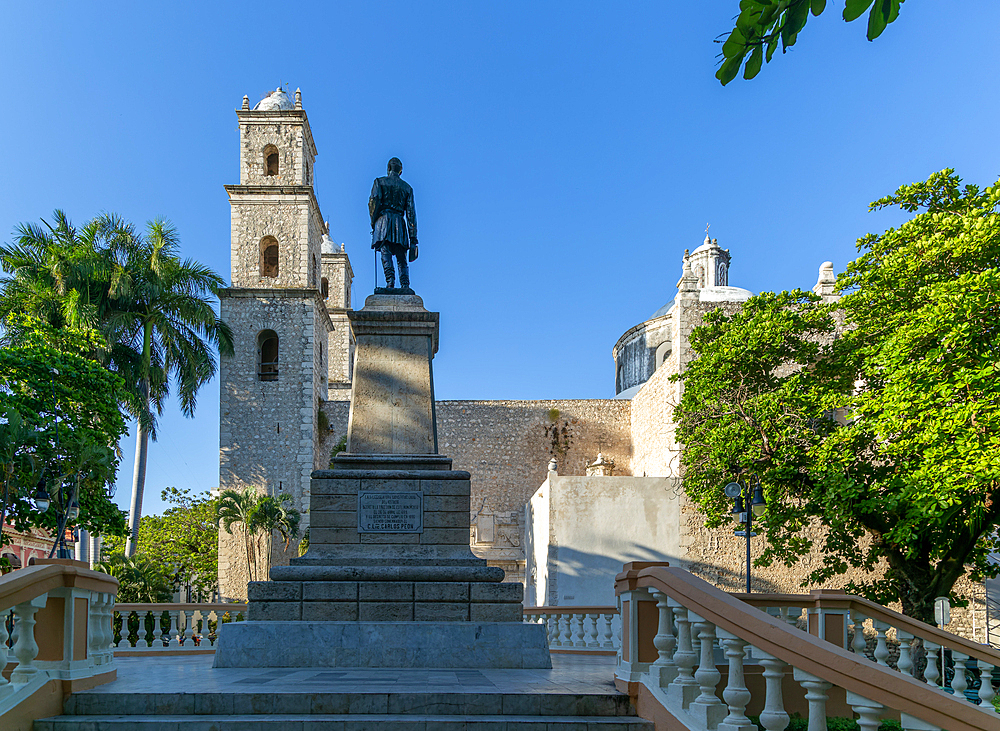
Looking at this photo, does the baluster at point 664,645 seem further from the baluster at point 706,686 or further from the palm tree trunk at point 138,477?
the palm tree trunk at point 138,477

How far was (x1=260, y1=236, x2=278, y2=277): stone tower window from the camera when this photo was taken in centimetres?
3447

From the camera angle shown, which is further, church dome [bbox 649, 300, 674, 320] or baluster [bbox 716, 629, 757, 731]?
church dome [bbox 649, 300, 674, 320]

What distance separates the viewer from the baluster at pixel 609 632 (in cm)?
1145

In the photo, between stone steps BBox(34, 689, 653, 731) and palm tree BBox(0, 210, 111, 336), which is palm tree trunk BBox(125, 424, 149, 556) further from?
stone steps BBox(34, 689, 653, 731)

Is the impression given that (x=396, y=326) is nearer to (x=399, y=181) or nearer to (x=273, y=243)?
(x=399, y=181)

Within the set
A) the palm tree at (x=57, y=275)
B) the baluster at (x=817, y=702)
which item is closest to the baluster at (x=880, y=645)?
the baluster at (x=817, y=702)

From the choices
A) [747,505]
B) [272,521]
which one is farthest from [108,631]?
[272,521]

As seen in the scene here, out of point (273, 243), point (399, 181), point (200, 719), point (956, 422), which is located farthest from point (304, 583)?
point (273, 243)

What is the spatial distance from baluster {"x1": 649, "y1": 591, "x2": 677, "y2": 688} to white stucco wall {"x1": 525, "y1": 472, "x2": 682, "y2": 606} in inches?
740

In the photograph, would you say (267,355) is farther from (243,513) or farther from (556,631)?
(556,631)

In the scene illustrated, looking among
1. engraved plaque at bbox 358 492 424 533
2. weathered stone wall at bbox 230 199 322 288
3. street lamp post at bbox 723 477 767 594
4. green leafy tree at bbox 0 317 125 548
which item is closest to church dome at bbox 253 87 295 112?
weathered stone wall at bbox 230 199 322 288

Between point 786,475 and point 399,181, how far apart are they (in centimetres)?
1060

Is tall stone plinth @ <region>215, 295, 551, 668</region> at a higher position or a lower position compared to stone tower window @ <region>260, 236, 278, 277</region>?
lower

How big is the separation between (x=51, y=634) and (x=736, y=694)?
4.24 meters
